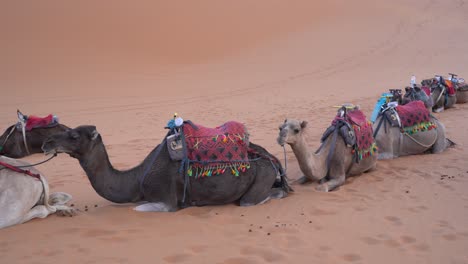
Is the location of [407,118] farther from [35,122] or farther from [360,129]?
[35,122]

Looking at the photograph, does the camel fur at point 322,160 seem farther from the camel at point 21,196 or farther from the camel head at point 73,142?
the camel at point 21,196

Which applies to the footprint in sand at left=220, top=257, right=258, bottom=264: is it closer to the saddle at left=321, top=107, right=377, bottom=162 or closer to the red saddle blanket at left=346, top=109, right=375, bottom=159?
the saddle at left=321, top=107, right=377, bottom=162

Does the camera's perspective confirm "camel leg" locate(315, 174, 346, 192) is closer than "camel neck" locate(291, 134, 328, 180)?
No

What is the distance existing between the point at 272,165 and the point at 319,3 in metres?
33.7

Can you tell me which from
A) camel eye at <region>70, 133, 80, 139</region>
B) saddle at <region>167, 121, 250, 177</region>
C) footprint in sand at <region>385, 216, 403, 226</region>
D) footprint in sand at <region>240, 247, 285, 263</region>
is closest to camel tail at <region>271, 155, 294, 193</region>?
saddle at <region>167, 121, 250, 177</region>

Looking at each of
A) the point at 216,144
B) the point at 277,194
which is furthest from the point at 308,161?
the point at 216,144

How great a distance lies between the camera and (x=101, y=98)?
58.6ft

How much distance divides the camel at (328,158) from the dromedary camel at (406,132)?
799mm

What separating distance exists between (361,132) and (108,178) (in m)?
3.54

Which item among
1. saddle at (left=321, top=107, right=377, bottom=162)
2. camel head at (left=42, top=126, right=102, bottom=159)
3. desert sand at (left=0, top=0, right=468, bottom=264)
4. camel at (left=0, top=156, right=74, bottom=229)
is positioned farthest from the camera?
saddle at (left=321, top=107, right=377, bottom=162)

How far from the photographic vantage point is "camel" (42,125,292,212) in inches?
195

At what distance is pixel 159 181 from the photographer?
5160 millimetres

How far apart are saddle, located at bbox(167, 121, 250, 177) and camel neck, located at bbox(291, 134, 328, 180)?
2.35ft

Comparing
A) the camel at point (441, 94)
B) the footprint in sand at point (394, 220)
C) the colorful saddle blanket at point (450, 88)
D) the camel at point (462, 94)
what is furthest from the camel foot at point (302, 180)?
the camel at point (462, 94)
